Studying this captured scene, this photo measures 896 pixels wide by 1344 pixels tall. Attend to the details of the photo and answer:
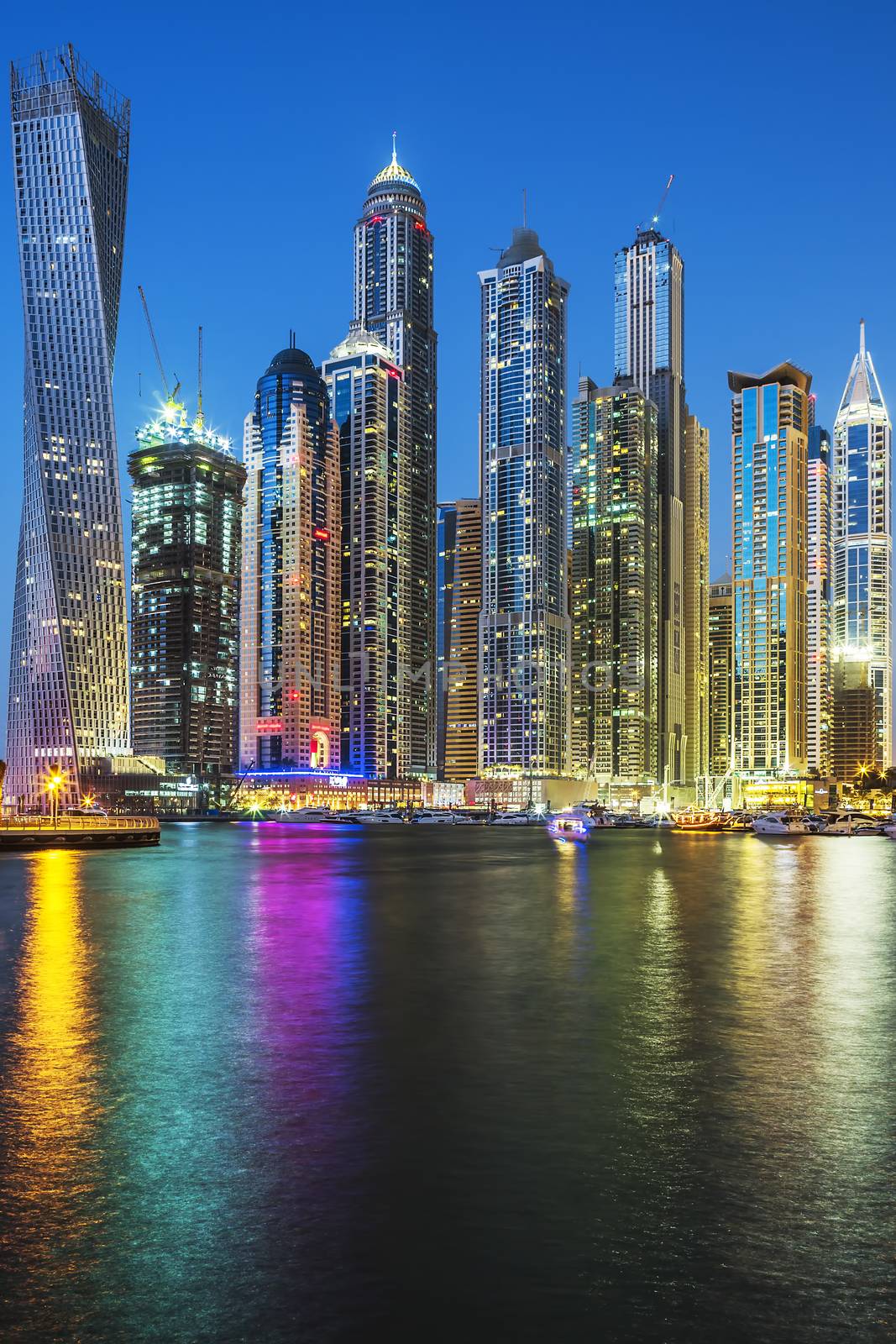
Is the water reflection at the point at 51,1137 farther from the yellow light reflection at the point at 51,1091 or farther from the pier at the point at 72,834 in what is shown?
the pier at the point at 72,834

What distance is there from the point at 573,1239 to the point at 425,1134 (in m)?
6.67

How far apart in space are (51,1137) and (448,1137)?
818 centimetres

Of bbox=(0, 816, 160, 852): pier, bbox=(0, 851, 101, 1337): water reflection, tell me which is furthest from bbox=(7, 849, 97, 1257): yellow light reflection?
bbox=(0, 816, 160, 852): pier

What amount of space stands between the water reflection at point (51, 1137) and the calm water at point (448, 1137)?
8 centimetres

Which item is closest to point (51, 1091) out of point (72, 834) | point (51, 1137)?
point (51, 1137)

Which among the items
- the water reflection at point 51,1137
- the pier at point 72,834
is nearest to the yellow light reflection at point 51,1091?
the water reflection at point 51,1137

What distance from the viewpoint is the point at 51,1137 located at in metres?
24.5

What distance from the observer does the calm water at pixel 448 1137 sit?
16641mm

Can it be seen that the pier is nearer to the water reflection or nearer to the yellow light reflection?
the yellow light reflection

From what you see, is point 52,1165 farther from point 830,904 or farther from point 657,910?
point 830,904

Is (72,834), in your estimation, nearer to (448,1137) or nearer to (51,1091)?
(51,1091)

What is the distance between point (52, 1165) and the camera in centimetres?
2258

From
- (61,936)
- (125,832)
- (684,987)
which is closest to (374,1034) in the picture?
(684,987)

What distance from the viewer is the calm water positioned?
54.6ft
